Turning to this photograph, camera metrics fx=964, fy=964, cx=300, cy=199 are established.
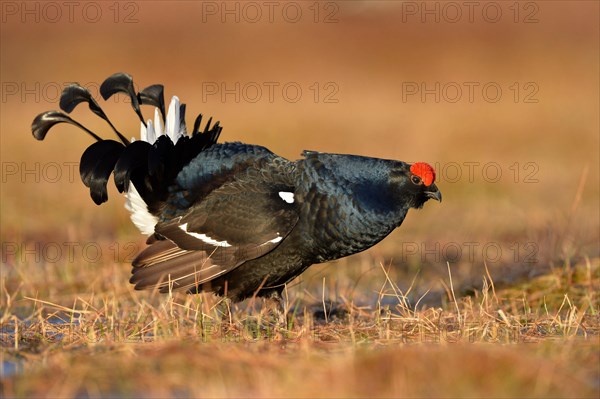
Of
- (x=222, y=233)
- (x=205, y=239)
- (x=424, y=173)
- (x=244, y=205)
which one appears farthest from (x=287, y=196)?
(x=424, y=173)

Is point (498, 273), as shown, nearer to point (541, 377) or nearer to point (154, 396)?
point (541, 377)

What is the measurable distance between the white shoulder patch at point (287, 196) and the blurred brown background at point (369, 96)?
2.11 metres

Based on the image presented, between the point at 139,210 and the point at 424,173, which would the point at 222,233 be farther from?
the point at 424,173

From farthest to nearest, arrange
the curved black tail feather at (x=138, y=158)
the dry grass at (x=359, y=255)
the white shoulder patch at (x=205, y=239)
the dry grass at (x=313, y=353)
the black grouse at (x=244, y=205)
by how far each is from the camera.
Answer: the curved black tail feather at (x=138, y=158), the white shoulder patch at (x=205, y=239), the black grouse at (x=244, y=205), the dry grass at (x=359, y=255), the dry grass at (x=313, y=353)

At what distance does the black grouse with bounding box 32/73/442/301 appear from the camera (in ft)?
16.7

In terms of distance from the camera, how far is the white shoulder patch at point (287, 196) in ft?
16.8

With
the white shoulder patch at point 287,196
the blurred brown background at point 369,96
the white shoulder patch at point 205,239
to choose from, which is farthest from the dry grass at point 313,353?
the blurred brown background at point 369,96

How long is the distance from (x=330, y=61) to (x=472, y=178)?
31.2 feet

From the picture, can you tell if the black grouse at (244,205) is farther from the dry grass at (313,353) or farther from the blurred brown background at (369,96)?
the blurred brown background at (369,96)

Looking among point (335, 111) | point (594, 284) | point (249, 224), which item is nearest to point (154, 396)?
point (249, 224)

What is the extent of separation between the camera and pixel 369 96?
16594mm

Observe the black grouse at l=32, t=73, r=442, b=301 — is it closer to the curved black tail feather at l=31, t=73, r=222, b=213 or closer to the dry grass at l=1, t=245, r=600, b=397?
the curved black tail feather at l=31, t=73, r=222, b=213

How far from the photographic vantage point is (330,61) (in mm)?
19812

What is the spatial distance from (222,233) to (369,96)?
38.2 ft
